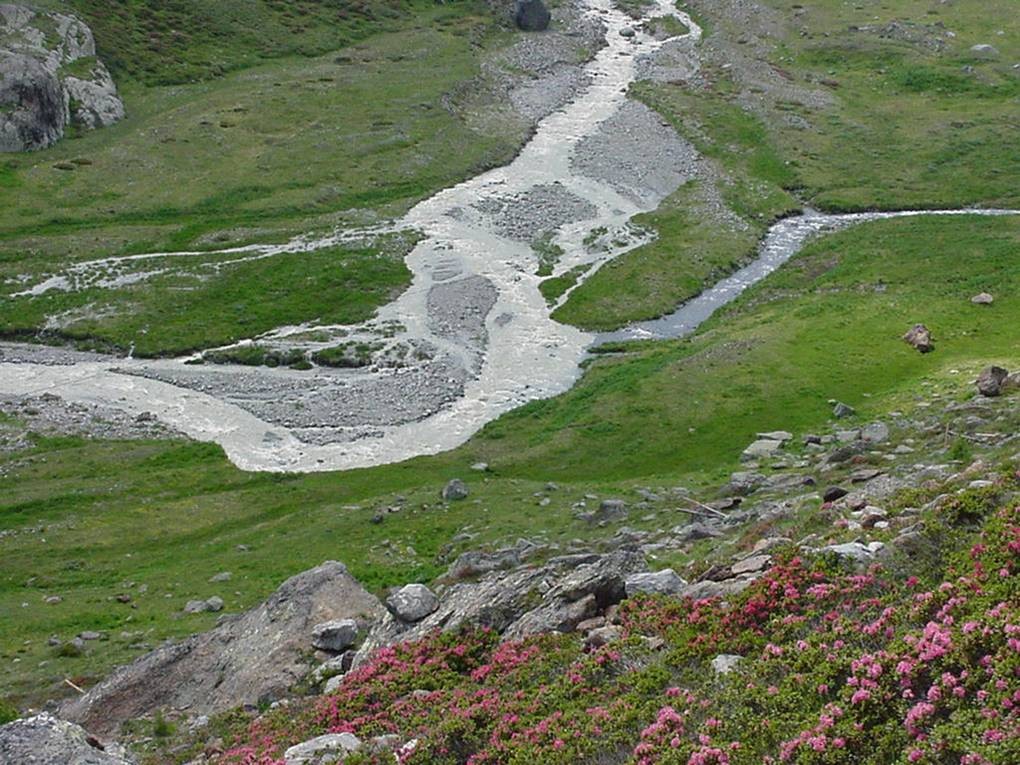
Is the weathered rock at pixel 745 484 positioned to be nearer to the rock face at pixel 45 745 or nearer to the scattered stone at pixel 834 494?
the scattered stone at pixel 834 494

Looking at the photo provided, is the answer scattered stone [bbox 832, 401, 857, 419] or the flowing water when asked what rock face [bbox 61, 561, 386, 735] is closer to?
the flowing water

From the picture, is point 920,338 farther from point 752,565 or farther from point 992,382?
point 752,565

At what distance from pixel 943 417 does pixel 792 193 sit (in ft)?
211

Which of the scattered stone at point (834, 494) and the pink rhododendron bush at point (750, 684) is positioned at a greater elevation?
the pink rhododendron bush at point (750, 684)

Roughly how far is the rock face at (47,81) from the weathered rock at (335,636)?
292 ft

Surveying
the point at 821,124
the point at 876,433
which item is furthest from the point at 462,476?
the point at 821,124

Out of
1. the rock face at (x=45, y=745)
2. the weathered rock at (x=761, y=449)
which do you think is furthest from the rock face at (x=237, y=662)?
the weathered rock at (x=761, y=449)

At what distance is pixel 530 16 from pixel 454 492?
402 ft

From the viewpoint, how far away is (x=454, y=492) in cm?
4872

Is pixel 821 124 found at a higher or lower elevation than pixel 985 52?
lower

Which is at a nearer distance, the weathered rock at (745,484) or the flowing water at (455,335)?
the weathered rock at (745,484)

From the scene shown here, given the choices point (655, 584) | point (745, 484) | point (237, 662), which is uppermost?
point (655, 584)

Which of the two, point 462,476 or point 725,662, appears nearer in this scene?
point 725,662

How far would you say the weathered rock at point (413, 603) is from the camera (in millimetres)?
30859
